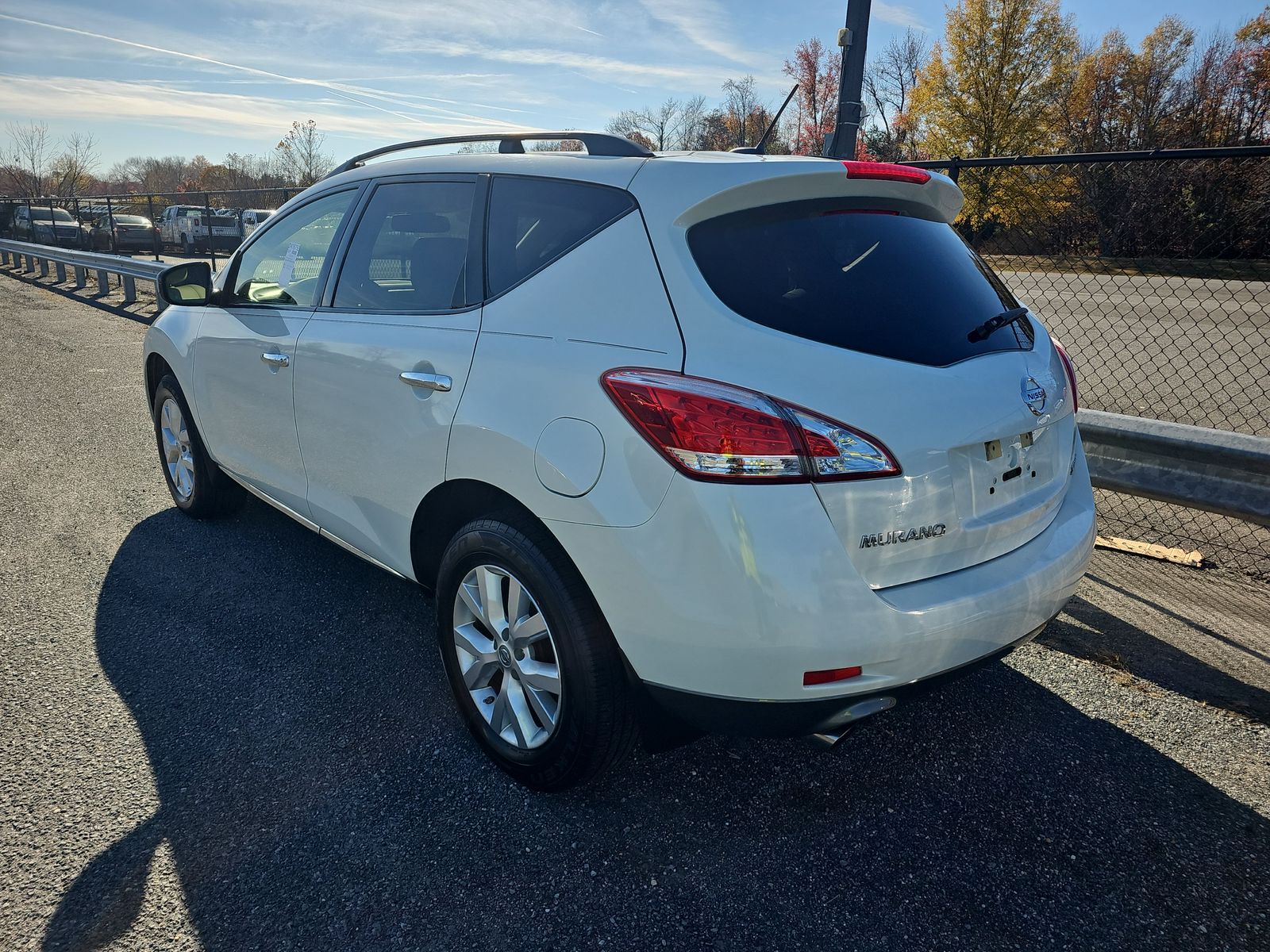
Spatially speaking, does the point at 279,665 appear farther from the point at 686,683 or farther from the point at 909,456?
the point at 909,456

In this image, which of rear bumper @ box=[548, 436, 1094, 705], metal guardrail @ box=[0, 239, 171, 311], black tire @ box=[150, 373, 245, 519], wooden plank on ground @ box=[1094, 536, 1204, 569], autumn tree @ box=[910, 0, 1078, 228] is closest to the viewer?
rear bumper @ box=[548, 436, 1094, 705]

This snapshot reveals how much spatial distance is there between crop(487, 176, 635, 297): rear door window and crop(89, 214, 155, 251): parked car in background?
93.8ft

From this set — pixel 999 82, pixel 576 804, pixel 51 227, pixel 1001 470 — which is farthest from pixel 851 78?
pixel 999 82

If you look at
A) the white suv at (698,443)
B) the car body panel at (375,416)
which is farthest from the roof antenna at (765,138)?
the car body panel at (375,416)

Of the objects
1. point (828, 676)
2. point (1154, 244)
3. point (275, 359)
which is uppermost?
point (1154, 244)

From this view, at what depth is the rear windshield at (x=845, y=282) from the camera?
2191mm

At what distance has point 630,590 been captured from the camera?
217 centimetres

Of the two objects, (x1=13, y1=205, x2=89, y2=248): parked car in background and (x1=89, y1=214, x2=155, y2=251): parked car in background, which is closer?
(x1=89, y1=214, x2=155, y2=251): parked car in background

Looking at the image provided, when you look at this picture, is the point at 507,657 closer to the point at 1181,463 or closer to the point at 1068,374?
the point at 1068,374

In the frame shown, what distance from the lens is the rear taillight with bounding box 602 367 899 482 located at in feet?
6.59

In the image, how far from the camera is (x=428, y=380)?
8.98 ft

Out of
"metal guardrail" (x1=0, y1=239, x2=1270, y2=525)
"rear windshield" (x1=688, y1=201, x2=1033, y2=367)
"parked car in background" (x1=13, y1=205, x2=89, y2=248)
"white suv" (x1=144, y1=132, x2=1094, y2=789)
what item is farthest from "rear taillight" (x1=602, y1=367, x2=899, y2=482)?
"parked car in background" (x1=13, y1=205, x2=89, y2=248)

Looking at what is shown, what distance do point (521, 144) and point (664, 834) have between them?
2.35m

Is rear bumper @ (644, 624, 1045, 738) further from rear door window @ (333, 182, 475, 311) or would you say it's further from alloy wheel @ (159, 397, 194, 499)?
alloy wheel @ (159, 397, 194, 499)
